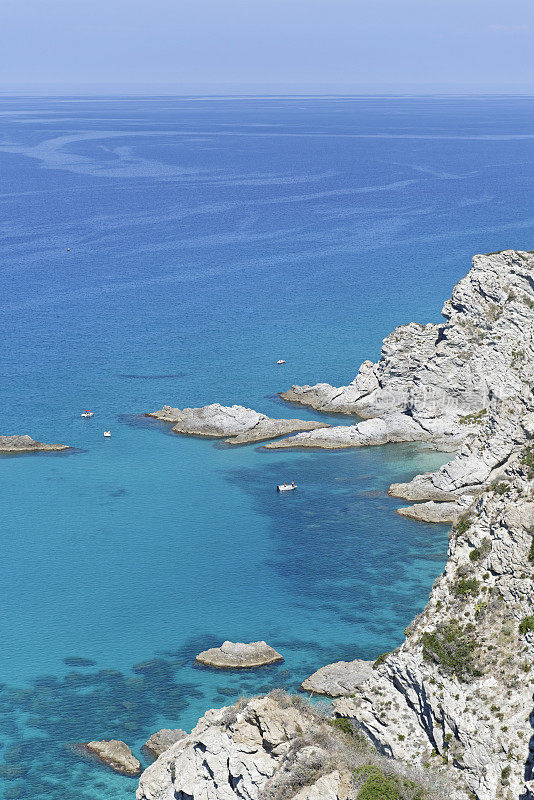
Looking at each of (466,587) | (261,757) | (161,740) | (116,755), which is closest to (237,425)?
(161,740)

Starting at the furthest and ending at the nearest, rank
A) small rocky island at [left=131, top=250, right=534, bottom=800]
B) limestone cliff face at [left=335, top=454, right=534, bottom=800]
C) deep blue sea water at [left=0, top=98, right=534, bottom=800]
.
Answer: deep blue sea water at [left=0, top=98, right=534, bottom=800] → limestone cliff face at [left=335, top=454, right=534, bottom=800] → small rocky island at [left=131, top=250, right=534, bottom=800]

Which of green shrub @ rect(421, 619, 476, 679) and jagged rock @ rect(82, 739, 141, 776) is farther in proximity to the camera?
jagged rock @ rect(82, 739, 141, 776)

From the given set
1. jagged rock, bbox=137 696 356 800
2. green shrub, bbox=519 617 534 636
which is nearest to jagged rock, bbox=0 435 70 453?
jagged rock, bbox=137 696 356 800

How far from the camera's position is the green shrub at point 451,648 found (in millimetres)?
28031

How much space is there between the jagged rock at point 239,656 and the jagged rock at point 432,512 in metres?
16.7

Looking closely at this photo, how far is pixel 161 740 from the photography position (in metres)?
38.5

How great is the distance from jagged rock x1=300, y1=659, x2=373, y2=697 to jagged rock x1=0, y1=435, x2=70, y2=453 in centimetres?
3486

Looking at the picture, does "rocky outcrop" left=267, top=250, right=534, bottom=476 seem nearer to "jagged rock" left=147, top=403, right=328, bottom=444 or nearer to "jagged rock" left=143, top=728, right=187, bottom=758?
"jagged rock" left=147, top=403, right=328, bottom=444

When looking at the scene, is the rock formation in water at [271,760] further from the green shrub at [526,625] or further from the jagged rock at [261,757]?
the green shrub at [526,625]

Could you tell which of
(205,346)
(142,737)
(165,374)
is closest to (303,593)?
(142,737)

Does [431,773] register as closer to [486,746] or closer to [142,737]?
[486,746]

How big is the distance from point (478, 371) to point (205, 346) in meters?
35.5

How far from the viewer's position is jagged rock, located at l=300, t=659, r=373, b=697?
41.3 m

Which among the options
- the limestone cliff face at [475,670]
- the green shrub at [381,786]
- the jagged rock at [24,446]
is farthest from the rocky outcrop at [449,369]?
the green shrub at [381,786]
